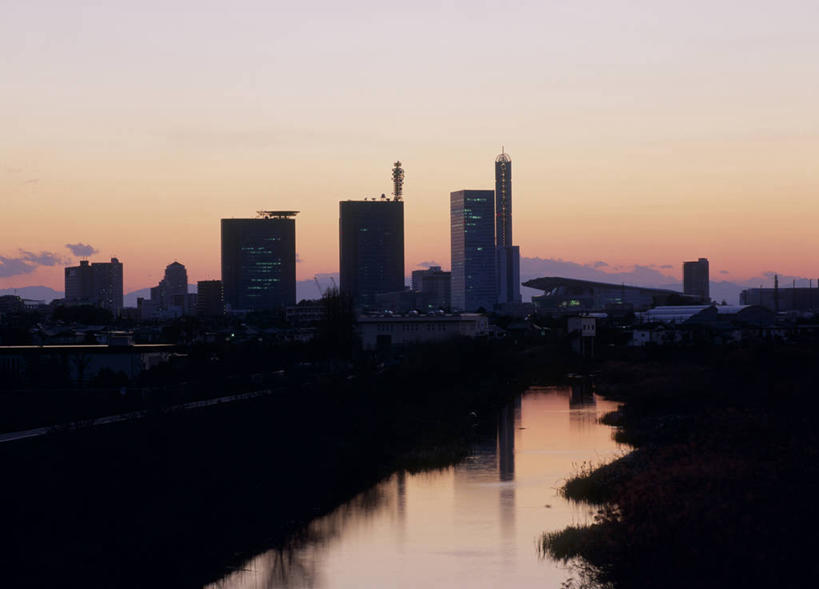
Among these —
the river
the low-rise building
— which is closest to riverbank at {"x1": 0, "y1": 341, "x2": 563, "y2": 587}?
the river

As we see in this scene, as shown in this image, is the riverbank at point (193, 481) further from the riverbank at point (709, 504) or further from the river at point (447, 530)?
the riverbank at point (709, 504)

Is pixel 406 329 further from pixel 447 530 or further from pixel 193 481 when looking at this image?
pixel 447 530

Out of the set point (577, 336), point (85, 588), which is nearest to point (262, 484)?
point (85, 588)

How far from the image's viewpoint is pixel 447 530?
63.3 feet

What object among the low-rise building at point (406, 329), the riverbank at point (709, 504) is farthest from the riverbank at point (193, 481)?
the low-rise building at point (406, 329)

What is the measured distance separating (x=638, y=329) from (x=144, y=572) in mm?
69197

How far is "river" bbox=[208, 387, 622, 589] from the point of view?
16.3 m

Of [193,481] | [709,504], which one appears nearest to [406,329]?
[193,481]

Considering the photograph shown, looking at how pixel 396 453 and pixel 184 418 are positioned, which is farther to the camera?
pixel 396 453

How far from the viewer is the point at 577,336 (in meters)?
76.1

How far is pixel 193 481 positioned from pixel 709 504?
10.3m

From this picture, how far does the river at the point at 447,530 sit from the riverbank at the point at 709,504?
875 millimetres

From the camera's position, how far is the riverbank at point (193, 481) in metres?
16.0

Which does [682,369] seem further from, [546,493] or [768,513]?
[768,513]
